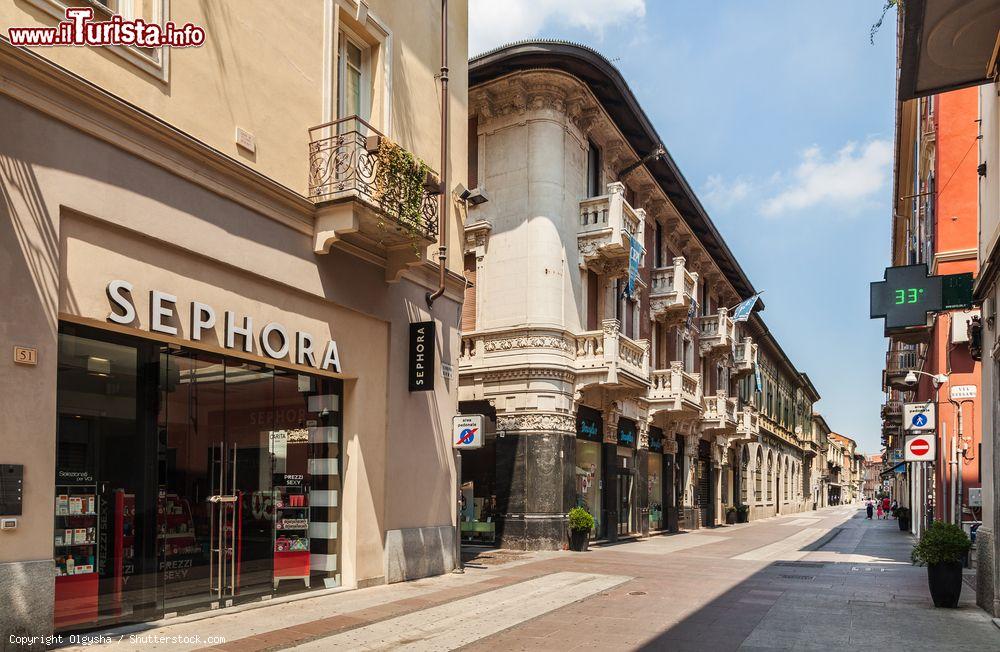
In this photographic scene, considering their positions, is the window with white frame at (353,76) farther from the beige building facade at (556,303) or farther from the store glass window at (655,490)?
the store glass window at (655,490)

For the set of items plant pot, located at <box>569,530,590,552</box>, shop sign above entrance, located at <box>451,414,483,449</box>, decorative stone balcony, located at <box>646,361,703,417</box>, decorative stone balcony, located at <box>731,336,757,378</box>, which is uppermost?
decorative stone balcony, located at <box>731,336,757,378</box>

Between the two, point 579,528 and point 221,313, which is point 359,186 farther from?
point 579,528

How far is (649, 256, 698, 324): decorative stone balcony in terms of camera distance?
2817cm

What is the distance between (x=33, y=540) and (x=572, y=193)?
661 inches

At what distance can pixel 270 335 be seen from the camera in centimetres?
1073

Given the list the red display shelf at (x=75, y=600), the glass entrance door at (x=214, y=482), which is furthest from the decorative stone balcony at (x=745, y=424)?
the red display shelf at (x=75, y=600)

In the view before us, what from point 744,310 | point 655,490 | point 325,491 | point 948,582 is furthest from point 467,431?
point 744,310

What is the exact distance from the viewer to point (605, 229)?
21703 mm

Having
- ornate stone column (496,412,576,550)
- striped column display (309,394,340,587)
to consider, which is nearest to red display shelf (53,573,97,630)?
striped column display (309,394,340,587)

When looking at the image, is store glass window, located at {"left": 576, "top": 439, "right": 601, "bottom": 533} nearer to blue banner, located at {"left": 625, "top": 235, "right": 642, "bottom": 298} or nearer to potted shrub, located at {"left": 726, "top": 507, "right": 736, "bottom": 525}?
blue banner, located at {"left": 625, "top": 235, "right": 642, "bottom": 298}

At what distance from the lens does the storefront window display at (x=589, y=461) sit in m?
22.1

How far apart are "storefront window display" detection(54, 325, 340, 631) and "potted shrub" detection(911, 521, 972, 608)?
867cm

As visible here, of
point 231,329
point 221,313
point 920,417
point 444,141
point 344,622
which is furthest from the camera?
point 920,417

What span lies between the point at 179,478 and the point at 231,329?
1.88m
